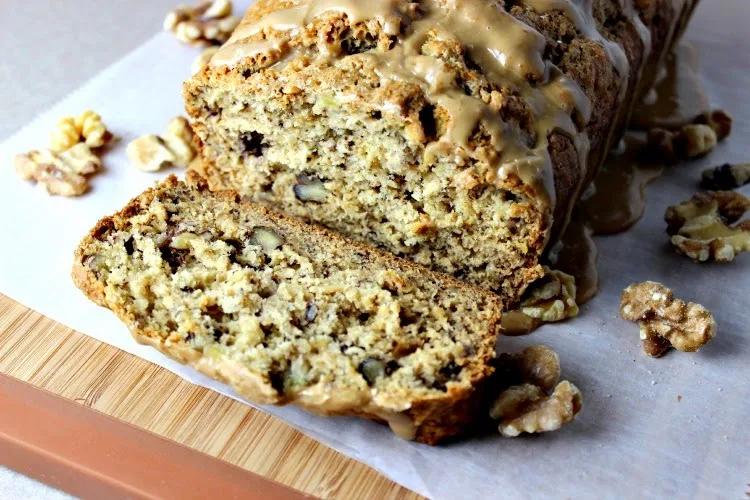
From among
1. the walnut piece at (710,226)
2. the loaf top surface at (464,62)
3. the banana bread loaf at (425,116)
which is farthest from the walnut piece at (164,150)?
the walnut piece at (710,226)

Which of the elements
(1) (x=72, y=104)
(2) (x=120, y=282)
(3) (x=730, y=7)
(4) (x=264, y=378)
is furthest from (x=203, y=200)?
(3) (x=730, y=7)

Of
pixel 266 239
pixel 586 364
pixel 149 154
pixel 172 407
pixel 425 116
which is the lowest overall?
pixel 586 364

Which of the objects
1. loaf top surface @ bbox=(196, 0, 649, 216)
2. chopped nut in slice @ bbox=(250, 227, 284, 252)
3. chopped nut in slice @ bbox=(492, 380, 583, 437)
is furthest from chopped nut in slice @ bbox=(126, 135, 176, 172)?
chopped nut in slice @ bbox=(492, 380, 583, 437)

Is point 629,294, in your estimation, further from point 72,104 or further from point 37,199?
point 72,104

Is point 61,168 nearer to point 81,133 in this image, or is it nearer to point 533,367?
point 81,133

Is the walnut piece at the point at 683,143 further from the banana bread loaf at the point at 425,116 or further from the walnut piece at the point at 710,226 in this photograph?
the banana bread loaf at the point at 425,116

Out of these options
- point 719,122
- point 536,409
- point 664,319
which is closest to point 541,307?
point 664,319
